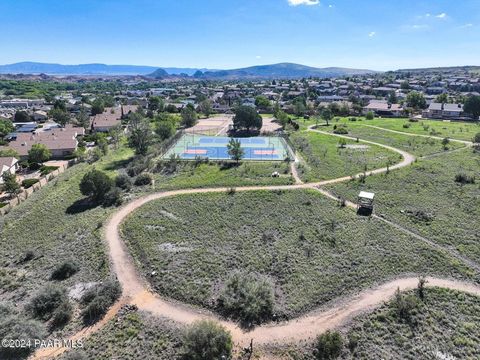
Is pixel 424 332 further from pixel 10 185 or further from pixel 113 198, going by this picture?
pixel 10 185

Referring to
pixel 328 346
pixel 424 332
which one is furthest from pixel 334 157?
pixel 328 346

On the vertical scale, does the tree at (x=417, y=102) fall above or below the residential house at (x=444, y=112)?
above

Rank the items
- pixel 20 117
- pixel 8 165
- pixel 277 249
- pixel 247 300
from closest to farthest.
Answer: pixel 247 300 < pixel 277 249 < pixel 8 165 < pixel 20 117

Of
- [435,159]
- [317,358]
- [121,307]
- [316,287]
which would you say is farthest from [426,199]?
[121,307]

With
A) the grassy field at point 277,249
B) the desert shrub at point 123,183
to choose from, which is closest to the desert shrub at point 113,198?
the desert shrub at point 123,183

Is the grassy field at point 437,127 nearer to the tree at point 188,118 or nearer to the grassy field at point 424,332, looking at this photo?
the tree at point 188,118
